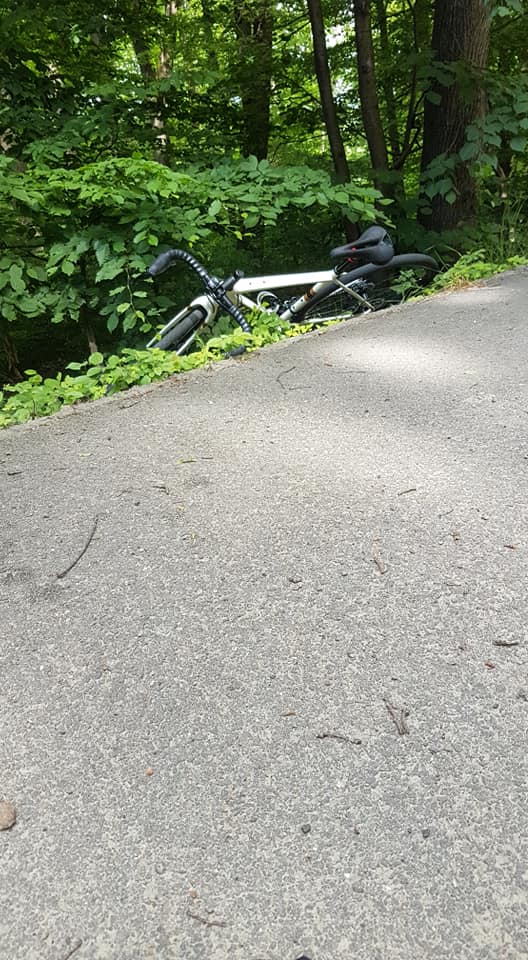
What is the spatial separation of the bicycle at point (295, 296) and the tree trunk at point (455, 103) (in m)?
1.38

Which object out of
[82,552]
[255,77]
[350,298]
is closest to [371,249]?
[350,298]

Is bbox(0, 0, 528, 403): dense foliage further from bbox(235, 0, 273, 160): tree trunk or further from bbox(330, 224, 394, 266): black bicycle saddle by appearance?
bbox(330, 224, 394, 266): black bicycle saddle

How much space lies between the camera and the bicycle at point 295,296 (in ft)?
12.2

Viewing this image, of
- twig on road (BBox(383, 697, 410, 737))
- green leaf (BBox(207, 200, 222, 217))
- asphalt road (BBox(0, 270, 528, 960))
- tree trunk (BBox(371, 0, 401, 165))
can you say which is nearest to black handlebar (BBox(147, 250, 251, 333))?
green leaf (BBox(207, 200, 222, 217))

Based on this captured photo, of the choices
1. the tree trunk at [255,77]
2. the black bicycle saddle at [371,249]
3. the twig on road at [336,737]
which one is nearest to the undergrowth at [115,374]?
the black bicycle saddle at [371,249]

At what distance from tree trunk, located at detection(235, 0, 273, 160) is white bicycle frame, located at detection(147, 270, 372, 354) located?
3877 mm

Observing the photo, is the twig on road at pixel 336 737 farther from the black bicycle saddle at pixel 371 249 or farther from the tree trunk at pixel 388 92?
the tree trunk at pixel 388 92

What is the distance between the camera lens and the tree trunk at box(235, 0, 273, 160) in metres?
6.82

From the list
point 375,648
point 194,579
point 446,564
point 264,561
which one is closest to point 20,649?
point 194,579

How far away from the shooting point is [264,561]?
1.67 metres

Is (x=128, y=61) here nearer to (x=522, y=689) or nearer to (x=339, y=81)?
(x=339, y=81)

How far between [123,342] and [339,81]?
5.51 metres

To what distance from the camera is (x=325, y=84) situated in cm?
618

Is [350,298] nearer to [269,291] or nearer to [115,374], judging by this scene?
[269,291]
